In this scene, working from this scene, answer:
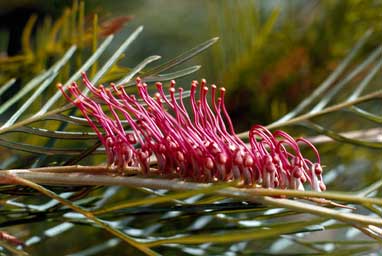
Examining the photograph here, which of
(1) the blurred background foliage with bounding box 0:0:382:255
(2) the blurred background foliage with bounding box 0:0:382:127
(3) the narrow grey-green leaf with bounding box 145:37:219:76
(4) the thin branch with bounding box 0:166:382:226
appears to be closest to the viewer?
(4) the thin branch with bounding box 0:166:382:226

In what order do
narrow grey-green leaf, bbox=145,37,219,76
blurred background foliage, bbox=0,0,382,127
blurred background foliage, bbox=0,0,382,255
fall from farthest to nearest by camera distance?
blurred background foliage, bbox=0,0,382,127 → blurred background foliage, bbox=0,0,382,255 → narrow grey-green leaf, bbox=145,37,219,76

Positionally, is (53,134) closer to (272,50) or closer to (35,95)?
(35,95)

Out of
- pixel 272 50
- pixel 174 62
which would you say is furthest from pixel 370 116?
pixel 272 50

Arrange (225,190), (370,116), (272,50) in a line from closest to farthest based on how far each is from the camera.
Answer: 1. (225,190)
2. (370,116)
3. (272,50)

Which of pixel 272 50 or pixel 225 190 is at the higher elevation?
pixel 272 50

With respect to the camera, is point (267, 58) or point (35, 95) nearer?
point (35, 95)

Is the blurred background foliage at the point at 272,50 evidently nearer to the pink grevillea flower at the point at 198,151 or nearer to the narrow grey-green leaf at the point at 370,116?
the narrow grey-green leaf at the point at 370,116

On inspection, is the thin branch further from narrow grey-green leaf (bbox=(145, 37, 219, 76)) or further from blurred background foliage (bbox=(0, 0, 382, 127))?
blurred background foliage (bbox=(0, 0, 382, 127))

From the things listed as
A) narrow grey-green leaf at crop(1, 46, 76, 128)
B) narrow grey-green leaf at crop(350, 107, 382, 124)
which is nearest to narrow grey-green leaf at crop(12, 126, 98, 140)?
narrow grey-green leaf at crop(1, 46, 76, 128)

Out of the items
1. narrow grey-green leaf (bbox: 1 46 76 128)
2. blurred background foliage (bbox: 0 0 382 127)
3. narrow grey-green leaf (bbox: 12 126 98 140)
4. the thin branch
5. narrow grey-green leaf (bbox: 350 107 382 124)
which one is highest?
blurred background foliage (bbox: 0 0 382 127)

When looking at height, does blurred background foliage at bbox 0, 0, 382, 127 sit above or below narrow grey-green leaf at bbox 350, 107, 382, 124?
above

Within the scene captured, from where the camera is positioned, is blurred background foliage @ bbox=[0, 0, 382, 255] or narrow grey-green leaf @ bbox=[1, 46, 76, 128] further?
blurred background foliage @ bbox=[0, 0, 382, 255]
